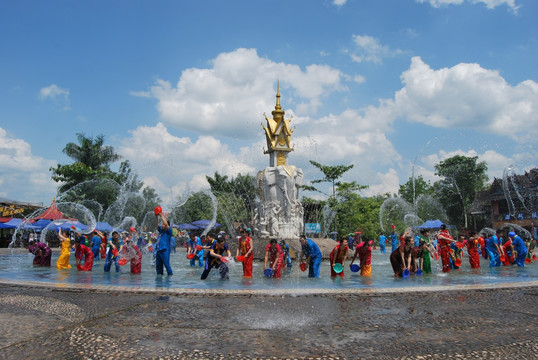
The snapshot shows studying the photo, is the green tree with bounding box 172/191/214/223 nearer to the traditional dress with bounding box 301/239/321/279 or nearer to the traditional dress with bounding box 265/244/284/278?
the traditional dress with bounding box 265/244/284/278

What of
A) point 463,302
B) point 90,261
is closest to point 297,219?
point 90,261

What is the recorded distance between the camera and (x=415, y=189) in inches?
2702

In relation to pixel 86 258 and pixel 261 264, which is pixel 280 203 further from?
pixel 86 258

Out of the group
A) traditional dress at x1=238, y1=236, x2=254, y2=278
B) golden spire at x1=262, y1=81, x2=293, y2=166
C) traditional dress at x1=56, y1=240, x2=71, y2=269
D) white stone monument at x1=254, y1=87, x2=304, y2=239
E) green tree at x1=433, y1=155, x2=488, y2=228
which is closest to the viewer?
traditional dress at x1=238, y1=236, x2=254, y2=278

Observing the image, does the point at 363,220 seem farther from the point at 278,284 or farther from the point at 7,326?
the point at 7,326

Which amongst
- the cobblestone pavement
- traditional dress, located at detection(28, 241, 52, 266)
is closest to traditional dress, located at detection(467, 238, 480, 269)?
the cobblestone pavement

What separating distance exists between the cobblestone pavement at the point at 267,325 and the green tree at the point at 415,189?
2288 inches

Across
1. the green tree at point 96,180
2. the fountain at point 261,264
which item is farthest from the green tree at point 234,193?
the green tree at point 96,180

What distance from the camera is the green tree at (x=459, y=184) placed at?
60656 millimetres

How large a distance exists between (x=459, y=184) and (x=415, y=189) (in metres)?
7.84

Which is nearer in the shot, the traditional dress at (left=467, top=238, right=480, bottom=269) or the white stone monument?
the traditional dress at (left=467, top=238, right=480, bottom=269)

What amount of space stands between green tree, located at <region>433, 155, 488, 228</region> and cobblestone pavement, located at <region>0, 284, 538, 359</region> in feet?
180

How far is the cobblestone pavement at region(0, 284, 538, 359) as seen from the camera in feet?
16.7

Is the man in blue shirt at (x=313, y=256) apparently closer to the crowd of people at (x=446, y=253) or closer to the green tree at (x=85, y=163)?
the crowd of people at (x=446, y=253)
